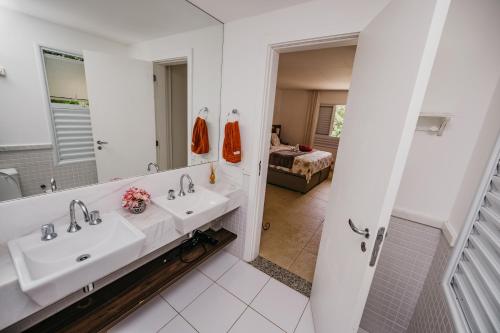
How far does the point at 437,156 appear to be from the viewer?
106 centimetres

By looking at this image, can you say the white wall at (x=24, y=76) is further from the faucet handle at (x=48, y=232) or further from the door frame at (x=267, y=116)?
the door frame at (x=267, y=116)

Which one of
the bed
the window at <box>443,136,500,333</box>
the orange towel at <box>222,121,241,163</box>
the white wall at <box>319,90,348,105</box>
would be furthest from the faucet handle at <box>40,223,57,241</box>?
the white wall at <box>319,90,348,105</box>

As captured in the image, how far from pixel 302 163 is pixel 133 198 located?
308 cm

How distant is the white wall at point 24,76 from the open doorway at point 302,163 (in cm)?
199

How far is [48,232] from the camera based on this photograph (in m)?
Answer: 1.00

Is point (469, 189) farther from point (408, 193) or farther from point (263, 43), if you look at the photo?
point (263, 43)

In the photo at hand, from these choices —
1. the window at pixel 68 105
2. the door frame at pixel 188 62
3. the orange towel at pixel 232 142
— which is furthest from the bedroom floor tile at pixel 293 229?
the window at pixel 68 105

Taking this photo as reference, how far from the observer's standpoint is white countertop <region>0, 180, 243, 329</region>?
769 mm

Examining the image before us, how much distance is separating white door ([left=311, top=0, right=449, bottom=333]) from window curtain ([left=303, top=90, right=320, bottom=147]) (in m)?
4.96

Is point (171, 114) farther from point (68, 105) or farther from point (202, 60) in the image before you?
point (68, 105)

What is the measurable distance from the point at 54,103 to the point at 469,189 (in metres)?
2.12

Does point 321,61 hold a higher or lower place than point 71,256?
higher

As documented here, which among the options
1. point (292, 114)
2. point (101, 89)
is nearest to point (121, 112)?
A: point (101, 89)

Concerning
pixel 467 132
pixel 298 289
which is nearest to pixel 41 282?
pixel 298 289
